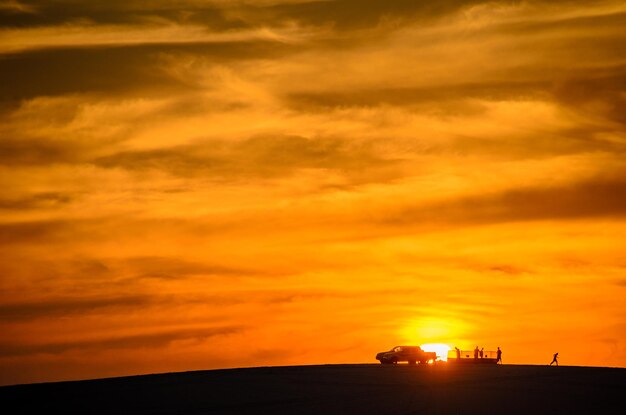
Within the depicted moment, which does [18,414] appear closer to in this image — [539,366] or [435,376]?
[435,376]

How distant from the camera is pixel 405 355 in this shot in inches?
3610

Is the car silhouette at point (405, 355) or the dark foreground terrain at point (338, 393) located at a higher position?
the car silhouette at point (405, 355)

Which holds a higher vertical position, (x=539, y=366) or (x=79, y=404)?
(x=539, y=366)

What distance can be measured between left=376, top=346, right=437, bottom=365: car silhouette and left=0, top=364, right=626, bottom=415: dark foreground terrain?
1285 cm

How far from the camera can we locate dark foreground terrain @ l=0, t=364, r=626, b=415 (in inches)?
1937

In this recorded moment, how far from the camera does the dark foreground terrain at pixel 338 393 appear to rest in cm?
4919

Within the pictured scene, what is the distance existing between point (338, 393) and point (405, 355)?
35.7 meters

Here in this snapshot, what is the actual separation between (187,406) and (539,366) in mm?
49133

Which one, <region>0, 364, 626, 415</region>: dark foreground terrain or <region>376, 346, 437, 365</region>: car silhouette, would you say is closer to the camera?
<region>0, 364, 626, 415</region>: dark foreground terrain

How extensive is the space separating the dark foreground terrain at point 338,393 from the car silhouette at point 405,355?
42.2ft

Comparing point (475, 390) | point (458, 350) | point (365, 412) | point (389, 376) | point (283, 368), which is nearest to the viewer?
point (365, 412)

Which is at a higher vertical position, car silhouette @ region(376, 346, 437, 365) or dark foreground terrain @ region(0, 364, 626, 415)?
car silhouette @ region(376, 346, 437, 365)

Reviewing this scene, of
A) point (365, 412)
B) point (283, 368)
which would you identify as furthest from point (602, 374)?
point (365, 412)

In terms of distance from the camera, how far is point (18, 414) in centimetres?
4791
